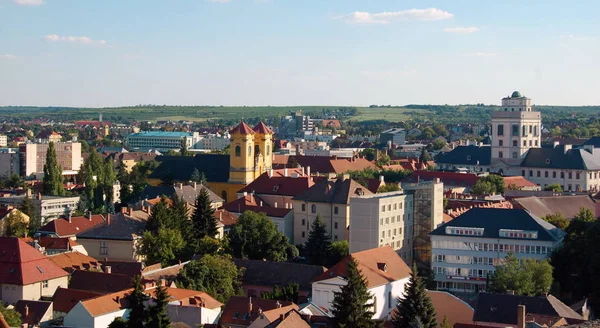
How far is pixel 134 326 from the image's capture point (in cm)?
3281

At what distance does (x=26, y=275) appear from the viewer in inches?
1654

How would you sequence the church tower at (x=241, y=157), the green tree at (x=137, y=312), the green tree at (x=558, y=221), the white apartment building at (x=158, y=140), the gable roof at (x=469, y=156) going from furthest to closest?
the white apartment building at (x=158, y=140) → the gable roof at (x=469, y=156) → the church tower at (x=241, y=157) → the green tree at (x=558, y=221) → the green tree at (x=137, y=312)

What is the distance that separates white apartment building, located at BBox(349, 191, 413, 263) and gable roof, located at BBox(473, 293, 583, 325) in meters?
13.7

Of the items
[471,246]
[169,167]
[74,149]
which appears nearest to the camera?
[471,246]

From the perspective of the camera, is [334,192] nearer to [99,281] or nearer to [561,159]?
[99,281]

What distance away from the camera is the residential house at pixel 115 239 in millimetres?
51625

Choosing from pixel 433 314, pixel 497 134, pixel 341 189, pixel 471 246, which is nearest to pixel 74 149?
pixel 497 134

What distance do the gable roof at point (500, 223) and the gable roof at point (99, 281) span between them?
17.0 metres

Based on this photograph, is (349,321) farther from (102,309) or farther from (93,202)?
(93,202)

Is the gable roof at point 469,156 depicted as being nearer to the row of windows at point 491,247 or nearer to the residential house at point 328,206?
the residential house at point 328,206

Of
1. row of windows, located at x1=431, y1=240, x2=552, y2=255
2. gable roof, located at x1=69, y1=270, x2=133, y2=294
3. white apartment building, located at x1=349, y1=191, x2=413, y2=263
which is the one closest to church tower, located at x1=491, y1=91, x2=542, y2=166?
white apartment building, located at x1=349, y1=191, x2=413, y2=263

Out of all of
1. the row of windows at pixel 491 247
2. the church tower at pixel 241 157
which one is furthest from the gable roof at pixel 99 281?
the church tower at pixel 241 157

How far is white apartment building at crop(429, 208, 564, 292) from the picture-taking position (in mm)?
49375

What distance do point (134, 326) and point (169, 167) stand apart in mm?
52095
